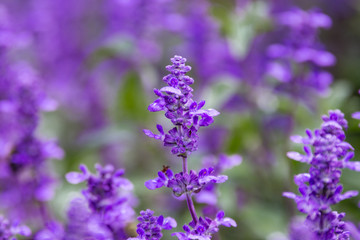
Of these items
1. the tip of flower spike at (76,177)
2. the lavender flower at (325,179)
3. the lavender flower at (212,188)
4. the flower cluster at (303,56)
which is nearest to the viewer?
the lavender flower at (325,179)

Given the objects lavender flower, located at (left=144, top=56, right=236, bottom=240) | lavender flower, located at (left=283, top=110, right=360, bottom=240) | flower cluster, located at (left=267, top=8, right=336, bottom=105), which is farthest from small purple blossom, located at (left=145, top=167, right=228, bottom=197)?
flower cluster, located at (left=267, top=8, right=336, bottom=105)

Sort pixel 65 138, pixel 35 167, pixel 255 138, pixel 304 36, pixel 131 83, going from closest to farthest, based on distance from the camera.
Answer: pixel 35 167 < pixel 304 36 < pixel 255 138 < pixel 131 83 < pixel 65 138

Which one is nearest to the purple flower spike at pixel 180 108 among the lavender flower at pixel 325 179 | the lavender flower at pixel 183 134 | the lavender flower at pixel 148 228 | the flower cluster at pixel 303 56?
the lavender flower at pixel 183 134

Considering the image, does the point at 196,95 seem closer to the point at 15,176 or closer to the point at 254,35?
the point at 254,35

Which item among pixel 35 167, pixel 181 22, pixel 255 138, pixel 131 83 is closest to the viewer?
pixel 35 167

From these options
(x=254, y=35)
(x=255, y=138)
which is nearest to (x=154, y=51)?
(x=254, y=35)

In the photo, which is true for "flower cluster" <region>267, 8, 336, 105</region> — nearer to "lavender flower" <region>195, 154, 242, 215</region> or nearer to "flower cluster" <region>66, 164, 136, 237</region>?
"lavender flower" <region>195, 154, 242, 215</region>

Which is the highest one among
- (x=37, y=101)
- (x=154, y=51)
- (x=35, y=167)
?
(x=154, y=51)

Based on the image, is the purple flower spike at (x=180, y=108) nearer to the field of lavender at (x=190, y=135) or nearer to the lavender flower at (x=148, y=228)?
the field of lavender at (x=190, y=135)

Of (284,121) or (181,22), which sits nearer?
(284,121)
